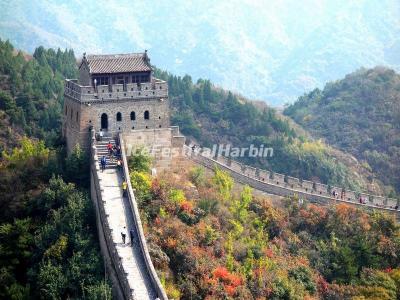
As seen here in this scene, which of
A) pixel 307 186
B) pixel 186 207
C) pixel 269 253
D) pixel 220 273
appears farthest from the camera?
pixel 307 186

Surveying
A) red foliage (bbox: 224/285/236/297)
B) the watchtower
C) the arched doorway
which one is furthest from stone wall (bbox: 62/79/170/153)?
red foliage (bbox: 224/285/236/297)

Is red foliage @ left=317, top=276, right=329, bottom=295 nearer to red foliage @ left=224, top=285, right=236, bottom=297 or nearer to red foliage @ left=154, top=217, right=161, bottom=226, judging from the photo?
red foliage @ left=224, top=285, right=236, bottom=297

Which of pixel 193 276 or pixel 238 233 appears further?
pixel 238 233

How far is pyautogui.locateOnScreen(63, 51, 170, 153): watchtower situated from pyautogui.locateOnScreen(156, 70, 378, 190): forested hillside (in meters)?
45.7

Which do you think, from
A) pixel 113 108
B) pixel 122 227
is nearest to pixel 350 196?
pixel 113 108

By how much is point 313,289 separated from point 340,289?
139 cm

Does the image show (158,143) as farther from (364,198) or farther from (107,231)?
(364,198)

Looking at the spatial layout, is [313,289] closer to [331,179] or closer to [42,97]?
[42,97]

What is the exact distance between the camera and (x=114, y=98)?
125 feet

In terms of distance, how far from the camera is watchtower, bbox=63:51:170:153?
37625 mm

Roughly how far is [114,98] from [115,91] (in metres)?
0.37

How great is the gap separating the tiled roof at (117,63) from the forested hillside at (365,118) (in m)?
54.7

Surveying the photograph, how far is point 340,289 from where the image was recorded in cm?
3684

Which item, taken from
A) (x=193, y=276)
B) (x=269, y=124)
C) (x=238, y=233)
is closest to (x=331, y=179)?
(x=269, y=124)
